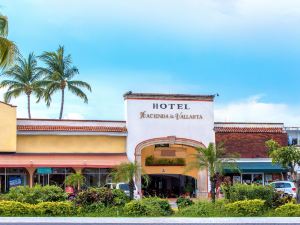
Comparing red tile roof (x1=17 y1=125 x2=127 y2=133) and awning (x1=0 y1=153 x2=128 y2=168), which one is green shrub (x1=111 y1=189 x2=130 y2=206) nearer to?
awning (x1=0 y1=153 x2=128 y2=168)

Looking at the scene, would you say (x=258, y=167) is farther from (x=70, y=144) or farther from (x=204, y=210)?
(x=204, y=210)

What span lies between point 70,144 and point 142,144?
5.55 m

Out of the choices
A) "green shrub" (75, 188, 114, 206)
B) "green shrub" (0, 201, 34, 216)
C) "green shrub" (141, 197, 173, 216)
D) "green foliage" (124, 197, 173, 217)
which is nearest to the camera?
"green shrub" (0, 201, 34, 216)

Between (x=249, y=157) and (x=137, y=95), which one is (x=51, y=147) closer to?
(x=137, y=95)

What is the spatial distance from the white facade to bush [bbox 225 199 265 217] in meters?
23.3

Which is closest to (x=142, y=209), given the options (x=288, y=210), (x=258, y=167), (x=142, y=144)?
(x=288, y=210)

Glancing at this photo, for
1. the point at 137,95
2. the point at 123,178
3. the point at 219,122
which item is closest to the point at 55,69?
the point at 137,95

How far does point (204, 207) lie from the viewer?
72.7ft

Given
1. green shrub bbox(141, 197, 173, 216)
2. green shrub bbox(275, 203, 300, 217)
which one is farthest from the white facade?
green shrub bbox(275, 203, 300, 217)

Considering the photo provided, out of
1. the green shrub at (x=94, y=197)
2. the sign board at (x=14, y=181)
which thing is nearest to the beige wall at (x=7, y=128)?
the sign board at (x=14, y=181)

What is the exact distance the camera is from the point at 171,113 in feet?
150

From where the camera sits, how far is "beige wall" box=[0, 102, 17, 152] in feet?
138

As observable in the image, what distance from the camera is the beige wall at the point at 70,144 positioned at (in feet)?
141

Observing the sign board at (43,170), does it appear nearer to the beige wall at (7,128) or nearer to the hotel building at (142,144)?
the hotel building at (142,144)
